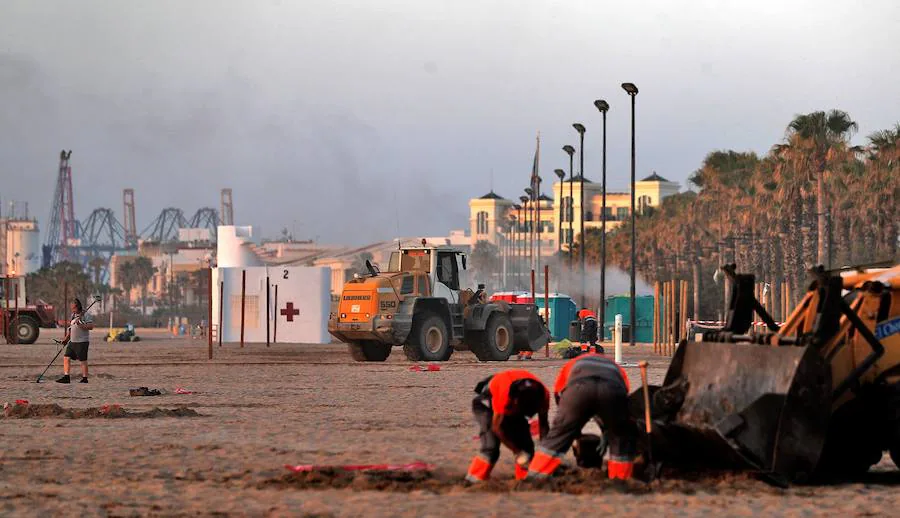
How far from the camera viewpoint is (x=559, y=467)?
14.5m

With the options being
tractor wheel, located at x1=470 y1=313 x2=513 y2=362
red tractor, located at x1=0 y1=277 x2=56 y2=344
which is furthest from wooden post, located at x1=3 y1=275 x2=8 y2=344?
tractor wheel, located at x1=470 y1=313 x2=513 y2=362

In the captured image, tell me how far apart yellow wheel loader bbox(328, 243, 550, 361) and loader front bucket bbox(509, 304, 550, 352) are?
2 cm

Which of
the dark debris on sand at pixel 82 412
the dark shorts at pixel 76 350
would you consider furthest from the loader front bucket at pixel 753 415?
the dark shorts at pixel 76 350

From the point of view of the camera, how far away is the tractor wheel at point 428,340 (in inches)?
1519

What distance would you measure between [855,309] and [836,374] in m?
0.69

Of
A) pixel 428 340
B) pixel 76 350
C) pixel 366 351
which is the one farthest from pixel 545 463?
pixel 366 351

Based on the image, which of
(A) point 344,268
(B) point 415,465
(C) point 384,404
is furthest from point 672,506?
(A) point 344,268

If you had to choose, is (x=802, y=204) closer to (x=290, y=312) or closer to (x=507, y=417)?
(x=290, y=312)

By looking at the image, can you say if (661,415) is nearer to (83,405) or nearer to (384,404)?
(384,404)

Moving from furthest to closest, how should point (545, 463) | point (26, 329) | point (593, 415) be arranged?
point (26, 329) < point (545, 463) < point (593, 415)

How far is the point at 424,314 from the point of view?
3869 cm

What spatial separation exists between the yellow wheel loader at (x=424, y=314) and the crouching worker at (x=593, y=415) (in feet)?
80.0

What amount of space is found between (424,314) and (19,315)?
1061 inches

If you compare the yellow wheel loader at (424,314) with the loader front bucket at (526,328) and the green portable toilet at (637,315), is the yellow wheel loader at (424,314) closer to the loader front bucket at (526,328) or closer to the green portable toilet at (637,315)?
the loader front bucket at (526,328)
